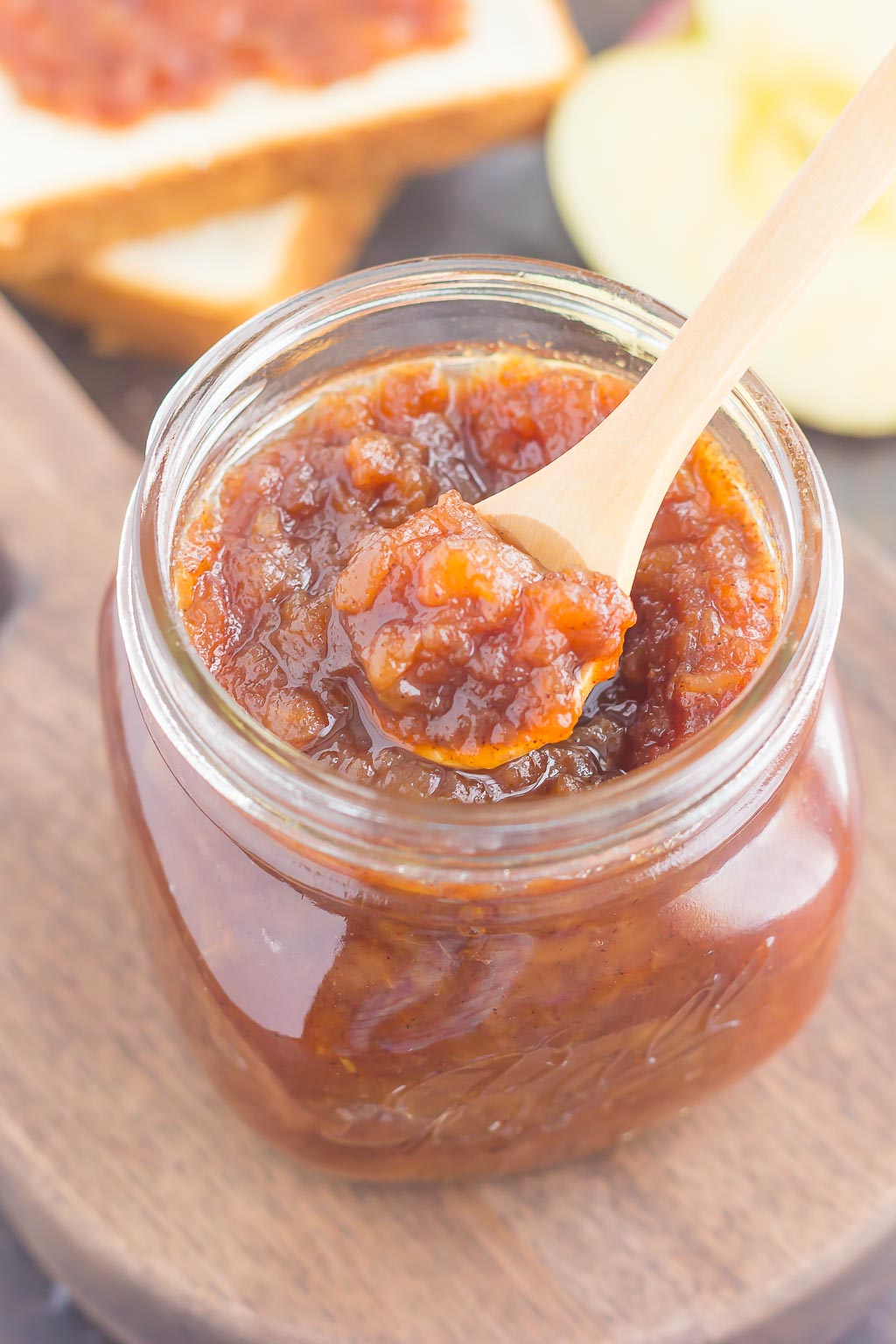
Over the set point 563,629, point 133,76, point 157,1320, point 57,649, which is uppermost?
point 563,629

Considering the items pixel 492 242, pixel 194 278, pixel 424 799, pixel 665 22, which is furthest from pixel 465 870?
pixel 665 22

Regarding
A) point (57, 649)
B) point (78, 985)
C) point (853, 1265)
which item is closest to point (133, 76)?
point (57, 649)

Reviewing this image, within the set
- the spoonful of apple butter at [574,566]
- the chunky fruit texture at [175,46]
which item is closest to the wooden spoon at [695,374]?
the spoonful of apple butter at [574,566]

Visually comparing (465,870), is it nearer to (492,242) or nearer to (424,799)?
(424,799)

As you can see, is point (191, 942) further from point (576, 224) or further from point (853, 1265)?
point (576, 224)

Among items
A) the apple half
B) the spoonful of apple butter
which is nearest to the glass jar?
the spoonful of apple butter
